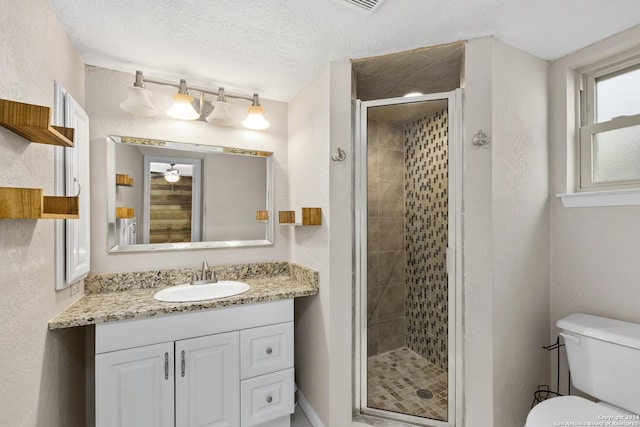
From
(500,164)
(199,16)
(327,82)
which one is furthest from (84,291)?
(500,164)

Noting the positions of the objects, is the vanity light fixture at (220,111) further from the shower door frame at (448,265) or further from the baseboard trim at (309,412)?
the baseboard trim at (309,412)

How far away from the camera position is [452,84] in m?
1.88

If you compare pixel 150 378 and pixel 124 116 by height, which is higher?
pixel 124 116

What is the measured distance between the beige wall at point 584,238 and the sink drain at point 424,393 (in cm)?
76

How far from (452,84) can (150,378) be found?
2.42 metres

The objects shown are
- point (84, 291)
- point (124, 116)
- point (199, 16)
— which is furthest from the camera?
point (124, 116)

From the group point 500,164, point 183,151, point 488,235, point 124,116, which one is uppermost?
point 124,116

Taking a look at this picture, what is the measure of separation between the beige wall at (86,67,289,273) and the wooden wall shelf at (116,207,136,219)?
0.07 meters

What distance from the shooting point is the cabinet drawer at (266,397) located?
1.60 metres

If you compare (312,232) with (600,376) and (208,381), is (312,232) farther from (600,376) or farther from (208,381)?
(600,376)

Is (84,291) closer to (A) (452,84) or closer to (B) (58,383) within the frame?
(B) (58,383)

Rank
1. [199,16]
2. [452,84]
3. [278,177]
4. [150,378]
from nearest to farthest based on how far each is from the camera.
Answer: [199,16], [150,378], [452,84], [278,177]

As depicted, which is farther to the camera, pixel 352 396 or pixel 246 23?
pixel 352 396

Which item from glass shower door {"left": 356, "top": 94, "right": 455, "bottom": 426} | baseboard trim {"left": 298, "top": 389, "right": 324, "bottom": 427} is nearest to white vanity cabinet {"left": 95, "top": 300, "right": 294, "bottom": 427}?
baseboard trim {"left": 298, "top": 389, "right": 324, "bottom": 427}
